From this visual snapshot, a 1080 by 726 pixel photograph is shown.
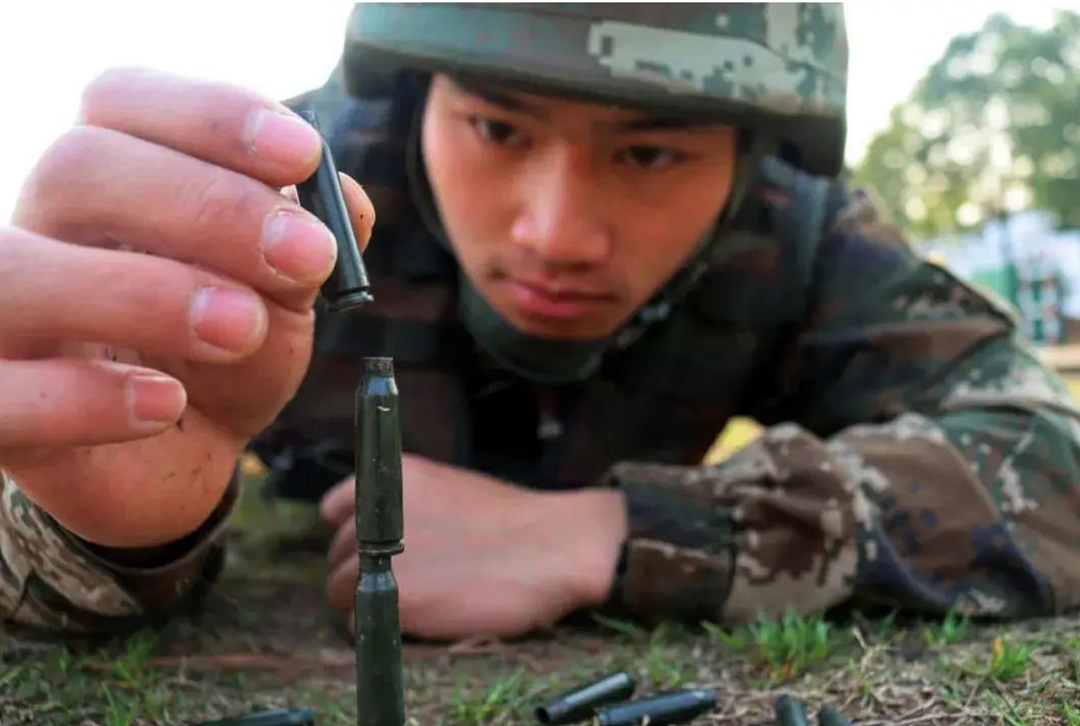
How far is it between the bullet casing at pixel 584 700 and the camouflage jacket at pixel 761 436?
0.32 meters

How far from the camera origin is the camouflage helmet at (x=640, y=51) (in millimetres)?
1775

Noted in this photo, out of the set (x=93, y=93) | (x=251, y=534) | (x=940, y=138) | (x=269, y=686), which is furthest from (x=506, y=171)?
(x=940, y=138)

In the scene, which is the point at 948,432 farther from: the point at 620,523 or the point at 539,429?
the point at 539,429

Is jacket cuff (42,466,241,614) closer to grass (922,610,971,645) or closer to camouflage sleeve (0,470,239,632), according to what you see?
camouflage sleeve (0,470,239,632)

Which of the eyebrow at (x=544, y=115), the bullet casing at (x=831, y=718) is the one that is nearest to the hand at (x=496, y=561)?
the bullet casing at (x=831, y=718)

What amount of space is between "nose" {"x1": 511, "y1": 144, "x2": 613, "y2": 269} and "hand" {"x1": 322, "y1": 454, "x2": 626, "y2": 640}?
1.45 ft

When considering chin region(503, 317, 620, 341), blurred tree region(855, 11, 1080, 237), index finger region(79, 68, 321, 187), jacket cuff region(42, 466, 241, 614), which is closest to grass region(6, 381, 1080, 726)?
jacket cuff region(42, 466, 241, 614)

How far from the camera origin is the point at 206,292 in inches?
41.6

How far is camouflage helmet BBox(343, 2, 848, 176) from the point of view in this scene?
5.82 feet

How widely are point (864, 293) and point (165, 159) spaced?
1814 mm

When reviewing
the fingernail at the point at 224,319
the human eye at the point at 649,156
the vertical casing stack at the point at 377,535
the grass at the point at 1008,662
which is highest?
the human eye at the point at 649,156

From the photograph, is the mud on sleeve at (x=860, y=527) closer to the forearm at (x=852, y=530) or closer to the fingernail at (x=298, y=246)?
the forearm at (x=852, y=530)

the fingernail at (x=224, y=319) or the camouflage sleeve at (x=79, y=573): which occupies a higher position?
the fingernail at (x=224, y=319)

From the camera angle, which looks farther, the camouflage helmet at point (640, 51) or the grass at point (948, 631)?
the camouflage helmet at point (640, 51)
